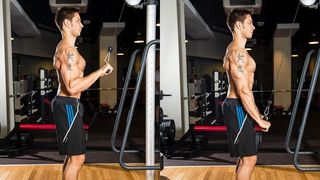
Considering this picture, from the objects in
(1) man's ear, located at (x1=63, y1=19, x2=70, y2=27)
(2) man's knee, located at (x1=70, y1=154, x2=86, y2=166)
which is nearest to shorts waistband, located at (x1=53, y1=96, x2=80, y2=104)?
(2) man's knee, located at (x1=70, y1=154, x2=86, y2=166)

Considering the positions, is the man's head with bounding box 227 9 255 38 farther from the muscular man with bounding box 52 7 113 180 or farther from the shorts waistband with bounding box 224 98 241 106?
the muscular man with bounding box 52 7 113 180

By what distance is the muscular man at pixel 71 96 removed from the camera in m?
3.37

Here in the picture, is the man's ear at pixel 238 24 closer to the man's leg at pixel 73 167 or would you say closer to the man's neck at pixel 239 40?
the man's neck at pixel 239 40

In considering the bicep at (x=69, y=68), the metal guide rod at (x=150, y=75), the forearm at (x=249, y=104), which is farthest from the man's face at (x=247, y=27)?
Result: the bicep at (x=69, y=68)

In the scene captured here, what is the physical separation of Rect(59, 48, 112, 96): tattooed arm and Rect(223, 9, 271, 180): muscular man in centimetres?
93

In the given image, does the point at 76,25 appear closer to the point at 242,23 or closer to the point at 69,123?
the point at 69,123

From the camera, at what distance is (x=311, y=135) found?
4371 millimetres

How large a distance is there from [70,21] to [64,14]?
0.09 metres

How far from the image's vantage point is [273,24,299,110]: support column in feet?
13.7

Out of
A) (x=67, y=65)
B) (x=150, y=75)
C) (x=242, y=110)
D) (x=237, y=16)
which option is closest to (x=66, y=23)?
(x=67, y=65)

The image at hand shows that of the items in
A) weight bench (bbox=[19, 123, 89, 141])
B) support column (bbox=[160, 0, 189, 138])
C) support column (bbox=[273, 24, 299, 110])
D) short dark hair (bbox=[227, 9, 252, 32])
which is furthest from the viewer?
support column (bbox=[160, 0, 189, 138])

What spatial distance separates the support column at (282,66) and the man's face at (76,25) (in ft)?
5.79

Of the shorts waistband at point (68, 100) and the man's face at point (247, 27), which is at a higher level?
the man's face at point (247, 27)

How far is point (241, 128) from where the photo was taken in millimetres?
3443
